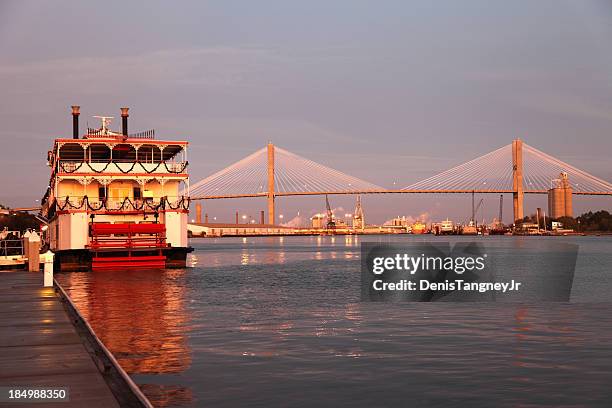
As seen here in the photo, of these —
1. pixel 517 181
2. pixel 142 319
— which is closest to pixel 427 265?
pixel 142 319

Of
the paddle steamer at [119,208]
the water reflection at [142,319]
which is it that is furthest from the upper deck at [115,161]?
the water reflection at [142,319]

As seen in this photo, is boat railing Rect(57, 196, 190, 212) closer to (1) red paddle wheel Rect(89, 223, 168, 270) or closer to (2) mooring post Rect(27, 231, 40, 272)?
(1) red paddle wheel Rect(89, 223, 168, 270)

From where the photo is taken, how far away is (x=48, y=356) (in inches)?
567

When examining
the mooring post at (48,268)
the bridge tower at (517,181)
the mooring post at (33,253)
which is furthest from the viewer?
the bridge tower at (517,181)

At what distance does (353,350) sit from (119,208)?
34.6 meters

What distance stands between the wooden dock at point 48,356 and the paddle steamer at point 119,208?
25332 millimetres

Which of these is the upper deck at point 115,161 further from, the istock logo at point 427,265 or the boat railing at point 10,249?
the istock logo at point 427,265

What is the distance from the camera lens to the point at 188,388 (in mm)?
13961

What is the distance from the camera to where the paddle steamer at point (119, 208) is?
4894cm

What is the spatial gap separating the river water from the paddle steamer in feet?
50.6


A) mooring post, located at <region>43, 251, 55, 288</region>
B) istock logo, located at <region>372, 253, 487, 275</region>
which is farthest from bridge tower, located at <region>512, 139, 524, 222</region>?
mooring post, located at <region>43, 251, 55, 288</region>

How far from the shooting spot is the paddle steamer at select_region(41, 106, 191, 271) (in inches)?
1927

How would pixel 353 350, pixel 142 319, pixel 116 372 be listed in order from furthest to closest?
pixel 142 319
pixel 353 350
pixel 116 372

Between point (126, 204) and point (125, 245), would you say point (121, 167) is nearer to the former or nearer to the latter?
point (126, 204)
